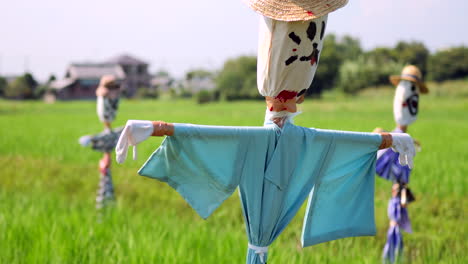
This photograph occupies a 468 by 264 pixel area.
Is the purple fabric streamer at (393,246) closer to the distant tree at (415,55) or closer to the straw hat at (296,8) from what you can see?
the straw hat at (296,8)

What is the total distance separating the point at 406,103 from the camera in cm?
266

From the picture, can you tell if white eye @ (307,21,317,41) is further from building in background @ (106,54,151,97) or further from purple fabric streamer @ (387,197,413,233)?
building in background @ (106,54,151,97)

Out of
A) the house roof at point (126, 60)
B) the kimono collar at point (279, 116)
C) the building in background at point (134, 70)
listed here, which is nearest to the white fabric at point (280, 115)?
the kimono collar at point (279, 116)

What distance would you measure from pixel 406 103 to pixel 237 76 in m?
37.4

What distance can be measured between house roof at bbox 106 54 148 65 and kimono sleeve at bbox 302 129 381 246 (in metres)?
47.0

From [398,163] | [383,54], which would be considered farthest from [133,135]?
[383,54]

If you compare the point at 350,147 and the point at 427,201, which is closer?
the point at 350,147

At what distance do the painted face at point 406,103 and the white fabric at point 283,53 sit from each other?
4.01 ft

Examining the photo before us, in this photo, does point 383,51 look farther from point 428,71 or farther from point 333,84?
point 333,84

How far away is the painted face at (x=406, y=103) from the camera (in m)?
2.64

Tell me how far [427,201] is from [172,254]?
3.35 metres

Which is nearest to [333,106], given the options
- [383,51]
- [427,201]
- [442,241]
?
[427,201]

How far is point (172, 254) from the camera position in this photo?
2.54 m

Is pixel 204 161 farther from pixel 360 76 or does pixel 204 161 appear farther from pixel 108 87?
pixel 360 76
